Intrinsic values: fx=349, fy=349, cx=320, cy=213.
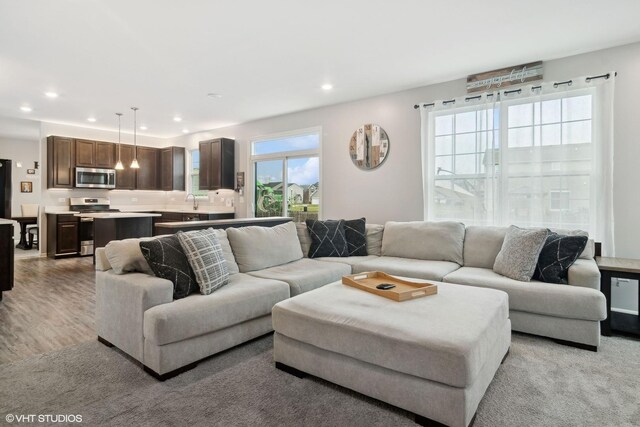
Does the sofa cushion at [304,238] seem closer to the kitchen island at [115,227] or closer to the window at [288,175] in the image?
the window at [288,175]

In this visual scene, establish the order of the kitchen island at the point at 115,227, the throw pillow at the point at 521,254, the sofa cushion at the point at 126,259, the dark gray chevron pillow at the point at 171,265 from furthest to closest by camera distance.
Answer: the kitchen island at the point at 115,227, the throw pillow at the point at 521,254, the sofa cushion at the point at 126,259, the dark gray chevron pillow at the point at 171,265

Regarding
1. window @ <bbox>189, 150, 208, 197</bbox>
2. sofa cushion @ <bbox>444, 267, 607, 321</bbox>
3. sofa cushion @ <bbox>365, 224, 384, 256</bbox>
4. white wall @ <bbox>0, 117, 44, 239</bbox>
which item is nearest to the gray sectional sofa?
sofa cushion @ <bbox>444, 267, 607, 321</bbox>

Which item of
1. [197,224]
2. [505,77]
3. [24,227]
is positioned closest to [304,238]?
[197,224]

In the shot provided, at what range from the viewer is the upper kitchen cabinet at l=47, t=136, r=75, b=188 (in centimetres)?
656

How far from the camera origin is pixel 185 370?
2.25 meters

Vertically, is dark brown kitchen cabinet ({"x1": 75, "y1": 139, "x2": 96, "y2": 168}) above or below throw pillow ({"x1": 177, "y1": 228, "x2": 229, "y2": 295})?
above

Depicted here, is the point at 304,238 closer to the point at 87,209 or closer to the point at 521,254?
the point at 521,254

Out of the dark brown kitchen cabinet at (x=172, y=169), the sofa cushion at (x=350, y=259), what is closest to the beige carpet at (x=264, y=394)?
the sofa cushion at (x=350, y=259)

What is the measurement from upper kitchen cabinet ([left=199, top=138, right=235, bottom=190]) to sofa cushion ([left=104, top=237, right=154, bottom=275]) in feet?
13.7

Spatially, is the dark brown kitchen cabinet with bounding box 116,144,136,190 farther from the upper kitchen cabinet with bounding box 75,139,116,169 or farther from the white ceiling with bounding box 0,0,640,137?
the white ceiling with bounding box 0,0,640,137

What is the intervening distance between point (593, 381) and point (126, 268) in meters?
3.16

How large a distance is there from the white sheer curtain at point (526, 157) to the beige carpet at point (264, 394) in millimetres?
1595

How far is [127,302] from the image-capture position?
234 centimetres

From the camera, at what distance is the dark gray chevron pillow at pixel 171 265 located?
2.42 meters
